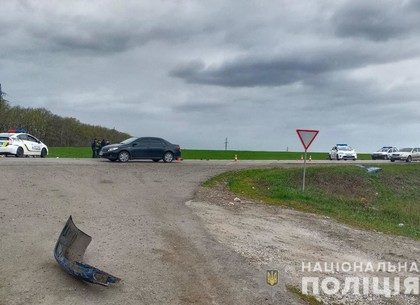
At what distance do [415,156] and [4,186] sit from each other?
43756 millimetres

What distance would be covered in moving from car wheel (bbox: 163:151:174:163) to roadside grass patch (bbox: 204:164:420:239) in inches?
254

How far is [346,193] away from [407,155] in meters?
27.7

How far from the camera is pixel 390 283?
286 inches

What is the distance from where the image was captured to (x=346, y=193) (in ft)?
73.6

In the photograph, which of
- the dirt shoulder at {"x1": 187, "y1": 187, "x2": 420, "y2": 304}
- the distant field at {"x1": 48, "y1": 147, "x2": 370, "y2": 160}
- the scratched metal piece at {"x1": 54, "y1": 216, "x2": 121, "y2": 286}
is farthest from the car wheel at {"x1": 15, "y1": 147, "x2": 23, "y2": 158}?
the scratched metal piece at {"x1": 54, "y1": 216, "x2": 121, "y2": 286}

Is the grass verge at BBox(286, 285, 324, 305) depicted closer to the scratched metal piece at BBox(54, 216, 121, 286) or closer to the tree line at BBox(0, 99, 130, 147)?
the scratched metal piece at BBox(54, 216, 121, 286)

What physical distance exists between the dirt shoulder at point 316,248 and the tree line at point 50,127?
66.3 metres

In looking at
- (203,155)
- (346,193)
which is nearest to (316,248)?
(346,193)

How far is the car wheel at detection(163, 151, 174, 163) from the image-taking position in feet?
91.2

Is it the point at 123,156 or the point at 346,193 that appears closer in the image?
the point at 346,193

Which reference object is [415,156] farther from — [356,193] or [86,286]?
[86,286]

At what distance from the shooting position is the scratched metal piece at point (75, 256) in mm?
5918

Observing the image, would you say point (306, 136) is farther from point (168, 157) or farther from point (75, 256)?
point (168, 157)

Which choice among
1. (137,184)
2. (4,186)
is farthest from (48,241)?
(137,184)
